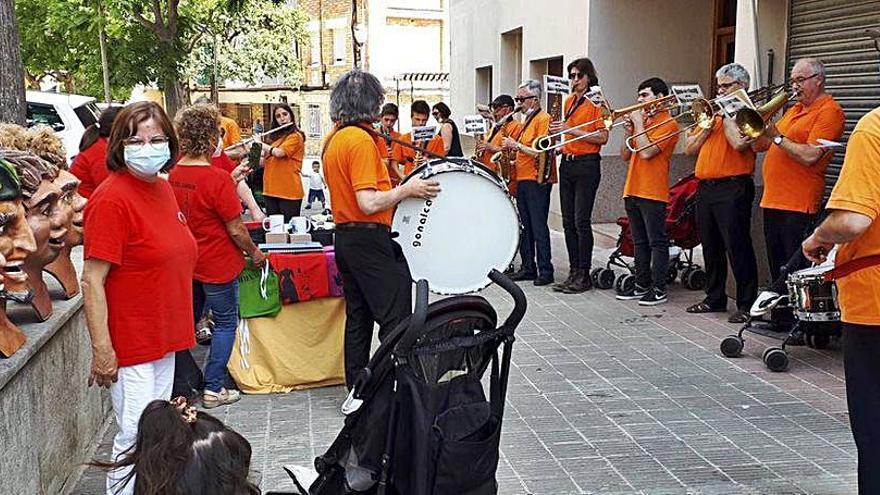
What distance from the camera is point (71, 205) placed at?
165 inches

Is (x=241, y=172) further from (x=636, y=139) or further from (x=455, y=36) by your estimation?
(x=455, y=36)

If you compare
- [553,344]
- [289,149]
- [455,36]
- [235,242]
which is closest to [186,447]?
[235,242]

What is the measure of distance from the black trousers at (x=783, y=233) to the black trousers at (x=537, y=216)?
2.45m

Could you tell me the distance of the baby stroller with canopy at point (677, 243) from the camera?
800cm

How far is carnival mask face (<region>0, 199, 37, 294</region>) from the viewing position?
333 centimetres

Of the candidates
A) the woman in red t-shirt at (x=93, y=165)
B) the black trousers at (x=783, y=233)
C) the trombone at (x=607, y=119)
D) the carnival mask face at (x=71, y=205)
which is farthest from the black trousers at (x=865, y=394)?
the woman in red t-shirt at (x=93, y=165)

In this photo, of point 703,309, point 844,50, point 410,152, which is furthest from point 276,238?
point 844,50

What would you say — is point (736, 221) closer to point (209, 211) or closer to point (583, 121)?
point (583, 121)

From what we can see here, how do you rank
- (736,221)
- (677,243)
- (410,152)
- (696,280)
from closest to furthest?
(736,221) → (677,243) → (696,280) → (410,152)

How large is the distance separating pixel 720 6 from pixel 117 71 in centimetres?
1296

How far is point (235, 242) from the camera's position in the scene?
17.0 feet

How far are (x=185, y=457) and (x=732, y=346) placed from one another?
474 cm

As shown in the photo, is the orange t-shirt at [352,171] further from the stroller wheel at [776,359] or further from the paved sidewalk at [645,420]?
the stroller wheel at [776,359]

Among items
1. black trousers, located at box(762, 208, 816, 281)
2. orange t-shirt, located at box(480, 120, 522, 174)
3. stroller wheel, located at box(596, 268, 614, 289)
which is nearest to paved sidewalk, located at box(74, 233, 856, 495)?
black trousers, located at box(762, 208, 816, 281)
